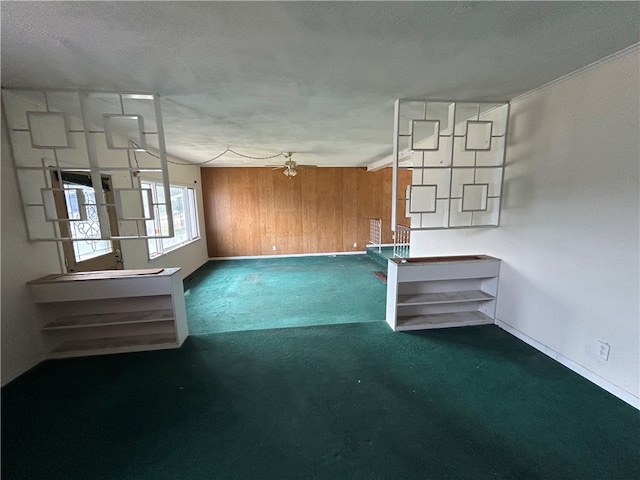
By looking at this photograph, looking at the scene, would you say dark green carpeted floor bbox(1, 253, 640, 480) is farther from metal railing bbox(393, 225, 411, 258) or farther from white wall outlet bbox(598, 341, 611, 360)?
metal railing bbox(393, 225, 411, 258)

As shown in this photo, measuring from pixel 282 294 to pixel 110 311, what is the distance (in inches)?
92.3

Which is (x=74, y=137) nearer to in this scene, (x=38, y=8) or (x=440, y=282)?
(x=38, y=8)

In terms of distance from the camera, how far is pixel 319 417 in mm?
1779

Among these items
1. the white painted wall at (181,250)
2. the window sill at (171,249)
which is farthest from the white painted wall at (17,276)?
the window sill at (171,249)

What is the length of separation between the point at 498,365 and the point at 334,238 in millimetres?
5504

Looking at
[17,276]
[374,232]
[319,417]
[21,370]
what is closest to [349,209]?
[374,232]

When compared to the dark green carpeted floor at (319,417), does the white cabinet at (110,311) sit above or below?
above

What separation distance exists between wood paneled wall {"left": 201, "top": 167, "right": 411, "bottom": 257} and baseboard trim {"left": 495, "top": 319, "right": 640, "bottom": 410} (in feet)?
16.7

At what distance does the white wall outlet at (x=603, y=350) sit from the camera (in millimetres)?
1934

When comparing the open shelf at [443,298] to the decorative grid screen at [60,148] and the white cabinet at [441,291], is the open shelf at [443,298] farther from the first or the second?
the decorative grid screen at [60,148]

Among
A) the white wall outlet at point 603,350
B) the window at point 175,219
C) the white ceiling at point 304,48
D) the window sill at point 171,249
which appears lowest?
the white wall outlet at point 603,350

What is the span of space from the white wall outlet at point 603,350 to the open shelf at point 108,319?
370 cm

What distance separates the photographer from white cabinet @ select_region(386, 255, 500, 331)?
9.35ft

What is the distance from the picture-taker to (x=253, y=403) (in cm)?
192
